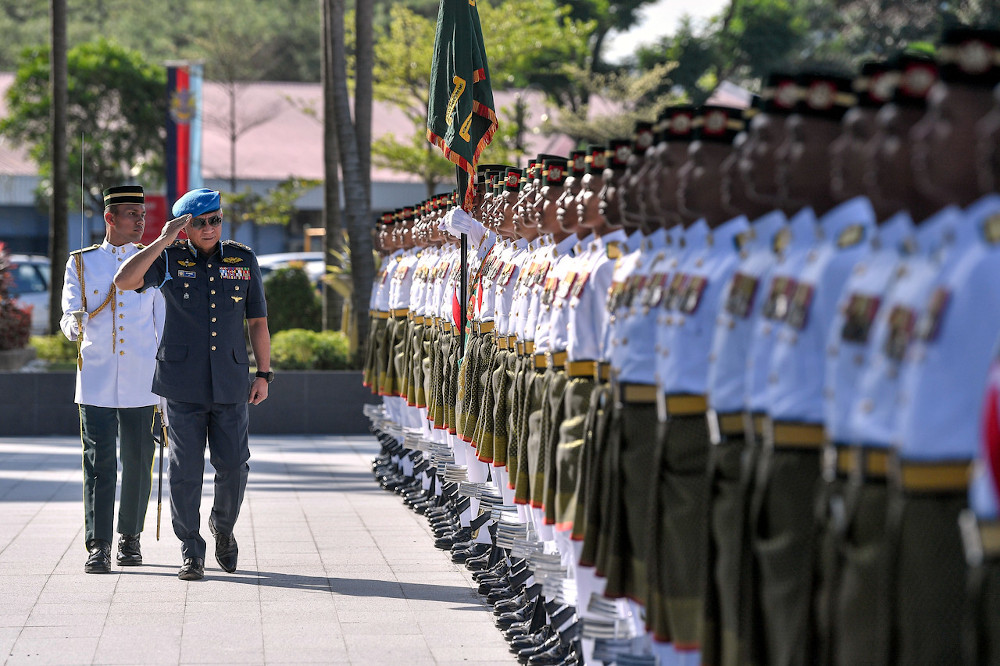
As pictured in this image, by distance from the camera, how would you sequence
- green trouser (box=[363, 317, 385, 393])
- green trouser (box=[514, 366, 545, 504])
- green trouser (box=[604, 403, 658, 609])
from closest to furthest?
1. green trouser (box=[604, 403, 658, 609])
2. green trouser (box=[514, 366, 545, 504])
3. green trouser (box=[363, 317, 385, 393])

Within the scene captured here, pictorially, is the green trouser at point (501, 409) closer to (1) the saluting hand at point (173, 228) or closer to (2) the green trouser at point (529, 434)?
(2) the green trouser at point (529, 434)

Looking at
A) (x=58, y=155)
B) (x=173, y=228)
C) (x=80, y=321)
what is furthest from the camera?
(x=58, y=155)

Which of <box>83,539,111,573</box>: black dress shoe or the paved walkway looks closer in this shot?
the paved walkway

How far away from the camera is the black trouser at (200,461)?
7379mm

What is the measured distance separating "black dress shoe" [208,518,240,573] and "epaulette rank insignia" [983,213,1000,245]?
17.9 ft

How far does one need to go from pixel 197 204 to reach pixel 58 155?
1154 cm

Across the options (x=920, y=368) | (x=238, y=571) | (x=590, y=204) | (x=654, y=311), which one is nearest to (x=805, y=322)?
(x=920, y=368)

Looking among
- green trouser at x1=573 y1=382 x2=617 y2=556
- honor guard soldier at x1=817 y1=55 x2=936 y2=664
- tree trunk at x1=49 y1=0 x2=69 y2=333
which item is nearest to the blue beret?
green trouser at x1=573 y1=382 x2=617 y2=556

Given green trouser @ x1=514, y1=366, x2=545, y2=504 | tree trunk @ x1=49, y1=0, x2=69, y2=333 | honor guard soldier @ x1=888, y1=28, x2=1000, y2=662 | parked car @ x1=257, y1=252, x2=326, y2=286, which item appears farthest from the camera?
parked car @ x1=257, y1=252, x2=326, y2=286

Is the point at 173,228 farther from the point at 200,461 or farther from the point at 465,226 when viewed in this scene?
the point at 465,226

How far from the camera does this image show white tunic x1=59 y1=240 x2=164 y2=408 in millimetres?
7648

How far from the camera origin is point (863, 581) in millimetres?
2963

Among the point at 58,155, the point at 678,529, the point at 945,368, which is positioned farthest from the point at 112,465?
the point at 58,155

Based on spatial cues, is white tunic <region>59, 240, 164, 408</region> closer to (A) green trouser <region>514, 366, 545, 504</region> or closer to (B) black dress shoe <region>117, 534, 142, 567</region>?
(B) black dress shoe <region>117, 534, 142, 567</region>
